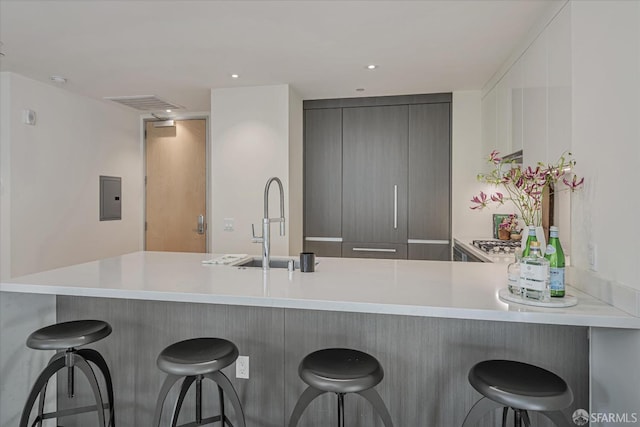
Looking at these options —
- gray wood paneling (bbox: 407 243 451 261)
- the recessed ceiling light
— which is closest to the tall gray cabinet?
gray wood paneling (bbox: 407 243 451 261)

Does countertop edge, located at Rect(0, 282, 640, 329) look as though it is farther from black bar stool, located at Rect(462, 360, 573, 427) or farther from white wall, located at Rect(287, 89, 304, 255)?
white wall, located at Rect(287, 89, 304, 255)

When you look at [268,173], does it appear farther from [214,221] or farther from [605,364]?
[605,364]

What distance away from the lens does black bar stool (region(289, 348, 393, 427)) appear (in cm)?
127

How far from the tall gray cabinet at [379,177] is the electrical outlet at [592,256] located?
258 centimetres

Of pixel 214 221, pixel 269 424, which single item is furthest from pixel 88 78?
pixel 269 424

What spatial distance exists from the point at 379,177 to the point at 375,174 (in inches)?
2.3

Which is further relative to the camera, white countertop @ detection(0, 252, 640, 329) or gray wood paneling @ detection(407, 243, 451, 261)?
gray wood paneling @ detection(407, 243, 451, 261)

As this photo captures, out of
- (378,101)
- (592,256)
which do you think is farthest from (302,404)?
(378,101)

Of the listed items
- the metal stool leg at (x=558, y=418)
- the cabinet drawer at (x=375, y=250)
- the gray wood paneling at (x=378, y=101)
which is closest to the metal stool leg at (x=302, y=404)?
the metal stool leg at (x=558, y=418)

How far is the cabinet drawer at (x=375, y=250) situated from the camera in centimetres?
431

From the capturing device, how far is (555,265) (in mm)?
1524

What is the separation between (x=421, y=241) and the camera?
4262mm

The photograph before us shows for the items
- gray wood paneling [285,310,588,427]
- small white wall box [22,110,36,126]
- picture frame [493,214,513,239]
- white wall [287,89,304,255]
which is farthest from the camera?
white wall [287,89,304,255]

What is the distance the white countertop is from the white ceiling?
159 centimetres
